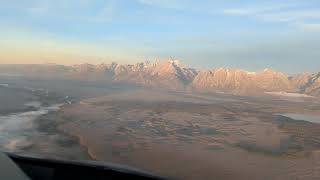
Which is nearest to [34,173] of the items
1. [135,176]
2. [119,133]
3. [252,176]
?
[135,176]

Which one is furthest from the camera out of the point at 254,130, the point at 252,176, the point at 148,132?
the point at 254,130

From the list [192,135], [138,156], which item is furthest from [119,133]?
[138,156]

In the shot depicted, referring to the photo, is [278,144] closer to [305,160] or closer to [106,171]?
[305,160]

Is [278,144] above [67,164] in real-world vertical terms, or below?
below

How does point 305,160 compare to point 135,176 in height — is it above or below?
below

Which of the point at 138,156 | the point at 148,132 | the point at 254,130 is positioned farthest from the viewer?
the point at 254,130

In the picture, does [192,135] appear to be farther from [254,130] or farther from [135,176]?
[135,176]

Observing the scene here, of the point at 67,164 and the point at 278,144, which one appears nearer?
the point at 67,164

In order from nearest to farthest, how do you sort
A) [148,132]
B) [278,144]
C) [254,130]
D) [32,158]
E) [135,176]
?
[135,176]
[32,158]
[278,144]
[148,132]
[254,130]

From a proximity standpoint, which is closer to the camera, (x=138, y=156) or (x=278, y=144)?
(x=138, y=156)
